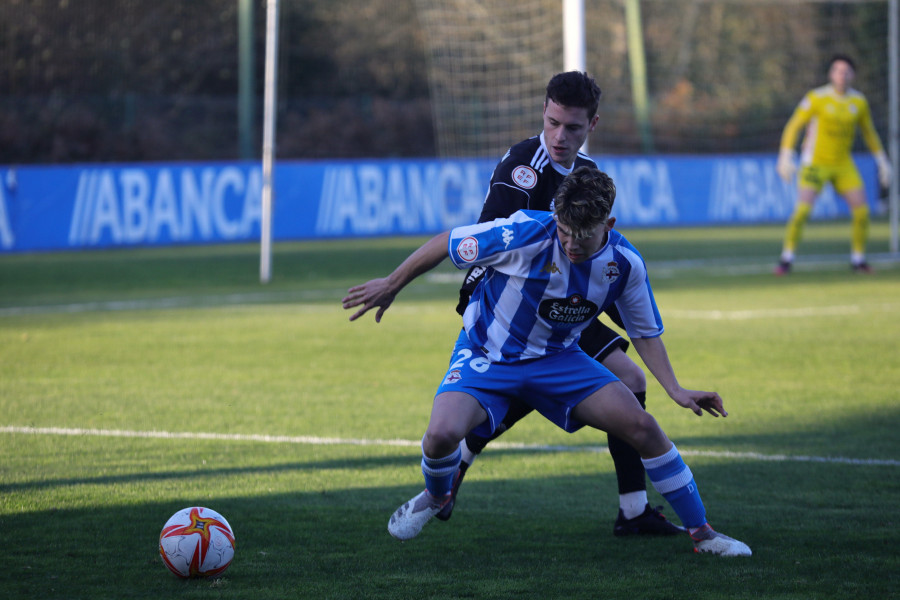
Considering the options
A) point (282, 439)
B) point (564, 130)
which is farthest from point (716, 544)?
point (282, 439)

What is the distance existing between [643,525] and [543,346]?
941mm

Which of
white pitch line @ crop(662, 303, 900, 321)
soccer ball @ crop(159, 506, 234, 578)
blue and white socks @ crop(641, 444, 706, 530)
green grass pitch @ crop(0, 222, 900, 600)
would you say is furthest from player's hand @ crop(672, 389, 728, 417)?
white pitch line @ crop(662, 303, 900, 321)

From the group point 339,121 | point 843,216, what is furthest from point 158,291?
point 843,216

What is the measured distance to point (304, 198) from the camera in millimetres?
22016

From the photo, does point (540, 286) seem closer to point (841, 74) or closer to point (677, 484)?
point (677, 484)

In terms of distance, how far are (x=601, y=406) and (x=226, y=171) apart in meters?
17.4

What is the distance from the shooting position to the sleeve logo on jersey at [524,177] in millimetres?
4883

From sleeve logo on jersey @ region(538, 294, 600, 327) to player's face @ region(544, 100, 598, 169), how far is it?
781 millimetres

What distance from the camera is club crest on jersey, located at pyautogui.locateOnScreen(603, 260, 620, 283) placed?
4.35 metres

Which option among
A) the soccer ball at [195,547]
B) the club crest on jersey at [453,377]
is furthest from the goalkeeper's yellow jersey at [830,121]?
the soccer ball at [195,547]

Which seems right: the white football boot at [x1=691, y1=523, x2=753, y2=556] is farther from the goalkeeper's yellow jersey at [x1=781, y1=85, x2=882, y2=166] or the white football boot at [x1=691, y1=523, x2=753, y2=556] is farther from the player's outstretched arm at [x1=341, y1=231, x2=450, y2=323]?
the goalkeeper's yellow jersey at [x1=781, y1=85, x2=882, y2=166]

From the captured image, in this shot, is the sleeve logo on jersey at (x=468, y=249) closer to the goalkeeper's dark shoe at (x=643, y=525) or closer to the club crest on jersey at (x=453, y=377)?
the club crest on jersey at (x=453, y=377)

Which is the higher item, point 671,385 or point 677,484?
point 671,385

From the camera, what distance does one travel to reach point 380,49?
35.2 meters
